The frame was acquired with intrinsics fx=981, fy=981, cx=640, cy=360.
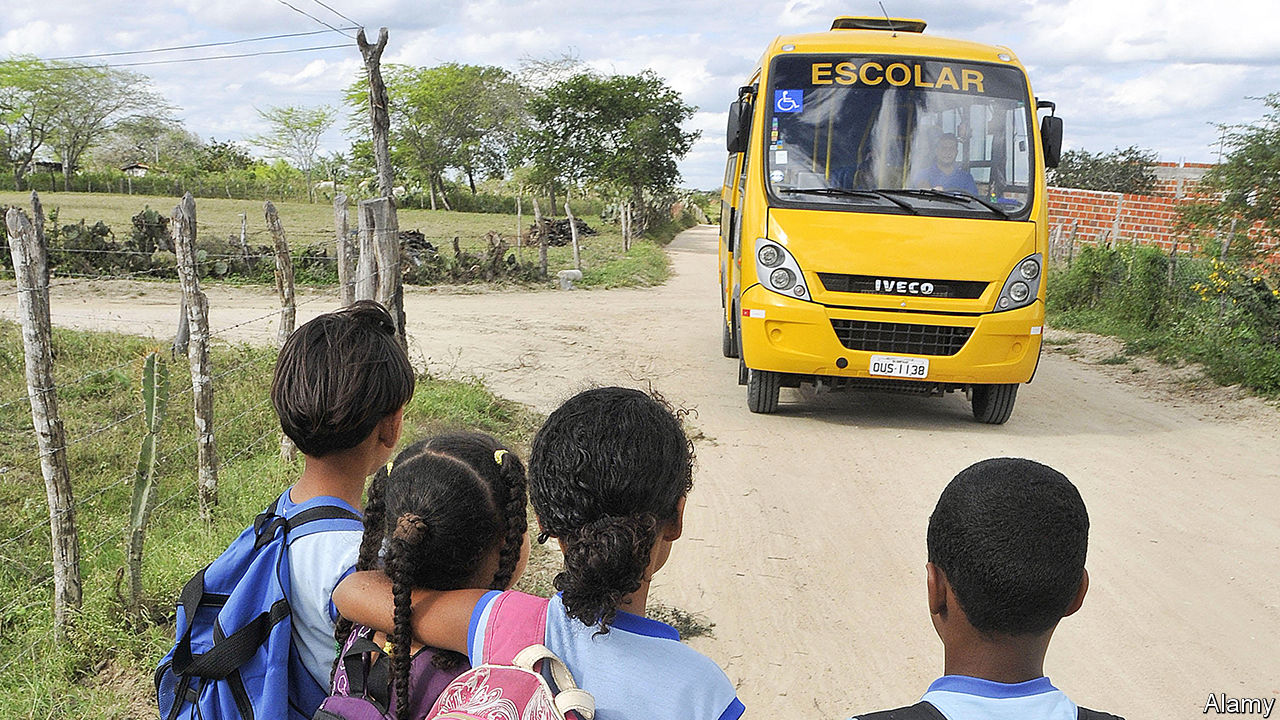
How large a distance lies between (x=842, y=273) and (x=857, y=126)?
1193 mm

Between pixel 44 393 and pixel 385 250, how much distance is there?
3653 mm

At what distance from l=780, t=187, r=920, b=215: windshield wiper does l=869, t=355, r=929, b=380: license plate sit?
1041 millimetres

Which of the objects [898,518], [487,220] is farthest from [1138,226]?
[487,220]

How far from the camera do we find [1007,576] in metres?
1.71

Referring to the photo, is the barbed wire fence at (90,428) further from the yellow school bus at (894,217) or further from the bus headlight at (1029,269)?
the bus headlight at (1029,269)

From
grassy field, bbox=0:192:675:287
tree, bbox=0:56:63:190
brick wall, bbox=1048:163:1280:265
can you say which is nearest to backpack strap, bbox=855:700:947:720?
grassy field, bbox=0:192:675:287

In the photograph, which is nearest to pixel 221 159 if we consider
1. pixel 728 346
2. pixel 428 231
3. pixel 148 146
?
pixel 148 146

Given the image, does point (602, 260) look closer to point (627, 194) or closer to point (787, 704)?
point (627, 194)

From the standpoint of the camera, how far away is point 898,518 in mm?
5453

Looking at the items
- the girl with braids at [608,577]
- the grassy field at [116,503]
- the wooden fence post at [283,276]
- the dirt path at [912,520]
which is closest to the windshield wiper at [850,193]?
the dirt path at [912,520]

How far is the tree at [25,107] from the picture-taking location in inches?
2218

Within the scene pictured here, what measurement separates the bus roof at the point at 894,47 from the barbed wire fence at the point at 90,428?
3.31 metres

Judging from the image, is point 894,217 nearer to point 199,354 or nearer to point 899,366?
point 899,366

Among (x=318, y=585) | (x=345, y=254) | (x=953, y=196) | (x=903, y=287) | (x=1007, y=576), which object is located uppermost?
(x=953, y=196)
